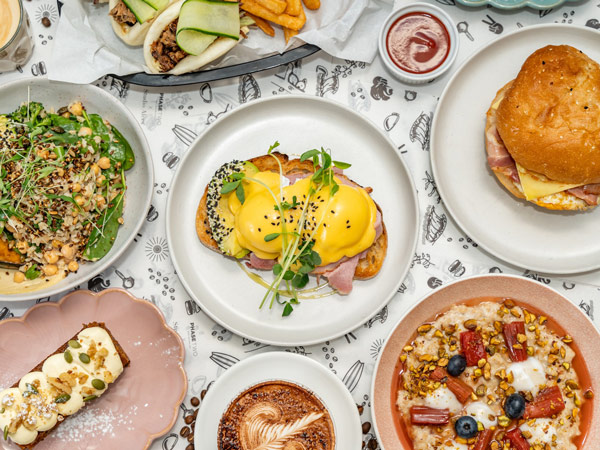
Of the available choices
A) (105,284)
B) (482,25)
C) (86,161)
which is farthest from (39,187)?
(482,25)

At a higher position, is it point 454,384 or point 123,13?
point 123,13

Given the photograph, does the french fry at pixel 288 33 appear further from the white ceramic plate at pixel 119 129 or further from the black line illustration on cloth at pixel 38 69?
the black line illustration on cloth at pixel 38 69

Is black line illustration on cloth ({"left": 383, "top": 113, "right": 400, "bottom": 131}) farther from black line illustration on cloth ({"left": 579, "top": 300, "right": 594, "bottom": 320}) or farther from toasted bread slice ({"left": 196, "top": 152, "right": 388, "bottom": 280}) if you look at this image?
black line illustration on cloth ({"left": 579, "top": 300, "right": 594, "bottom": 320})

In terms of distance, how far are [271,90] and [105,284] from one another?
54.7 inches

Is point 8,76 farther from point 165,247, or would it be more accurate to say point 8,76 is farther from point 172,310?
point 172,310

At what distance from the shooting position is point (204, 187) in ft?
10.3

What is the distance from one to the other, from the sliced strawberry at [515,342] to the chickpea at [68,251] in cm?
226

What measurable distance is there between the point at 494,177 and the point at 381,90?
0.77 m


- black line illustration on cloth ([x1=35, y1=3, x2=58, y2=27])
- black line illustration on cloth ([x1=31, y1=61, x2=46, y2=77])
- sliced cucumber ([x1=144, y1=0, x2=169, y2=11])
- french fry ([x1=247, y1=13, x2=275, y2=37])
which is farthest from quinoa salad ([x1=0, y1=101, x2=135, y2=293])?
french fry ([x1=247, y1=13, x2=275, y2=37])

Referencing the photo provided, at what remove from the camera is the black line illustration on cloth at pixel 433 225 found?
3125mm

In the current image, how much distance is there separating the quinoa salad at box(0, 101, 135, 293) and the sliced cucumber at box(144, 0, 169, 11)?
65 centimetres

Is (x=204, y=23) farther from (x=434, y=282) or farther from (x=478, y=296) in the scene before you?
(x=478, y=296)

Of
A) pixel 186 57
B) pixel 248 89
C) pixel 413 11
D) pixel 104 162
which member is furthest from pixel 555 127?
pixel 104 162

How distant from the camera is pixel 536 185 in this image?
2865 millimetres
